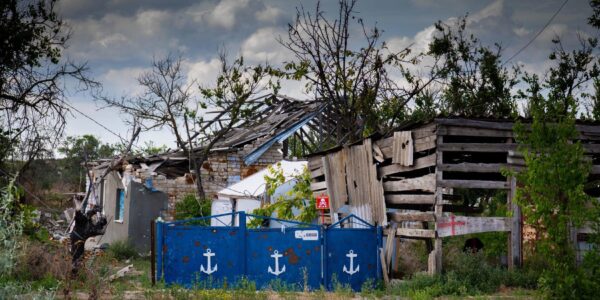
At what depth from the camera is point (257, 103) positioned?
1149 inches

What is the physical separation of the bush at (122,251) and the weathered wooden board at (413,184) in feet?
35.7

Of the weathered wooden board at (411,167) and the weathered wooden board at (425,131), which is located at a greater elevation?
the weathered wooden board at (425,131)

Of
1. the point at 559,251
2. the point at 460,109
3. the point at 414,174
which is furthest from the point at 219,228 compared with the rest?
the point at 460,109

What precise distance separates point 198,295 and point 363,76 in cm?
1509

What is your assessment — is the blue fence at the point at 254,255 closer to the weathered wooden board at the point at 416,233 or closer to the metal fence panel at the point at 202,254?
the metal fence panel at the point at 202,254

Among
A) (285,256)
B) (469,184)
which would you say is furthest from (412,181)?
(285,256)

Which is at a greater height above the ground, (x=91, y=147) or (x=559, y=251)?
(x=91, y=147)

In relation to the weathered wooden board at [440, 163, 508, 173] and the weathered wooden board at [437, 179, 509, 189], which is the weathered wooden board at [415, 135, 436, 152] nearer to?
the weathered wooden board at [440, 163, 508, 173]

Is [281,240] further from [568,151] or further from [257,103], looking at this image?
[257,103]

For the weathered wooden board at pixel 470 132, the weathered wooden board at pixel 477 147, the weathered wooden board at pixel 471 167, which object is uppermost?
the weathered wooden board at pixel 470 132

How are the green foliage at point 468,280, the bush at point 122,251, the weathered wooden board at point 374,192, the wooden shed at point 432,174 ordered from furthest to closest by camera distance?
the bush at point 122,251
the weathered wooden board at point 374,192
the wooden shed at point 432,174
the green foliage at point 468,280

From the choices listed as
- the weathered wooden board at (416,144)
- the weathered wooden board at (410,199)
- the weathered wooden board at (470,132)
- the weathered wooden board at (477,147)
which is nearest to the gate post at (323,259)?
the weathered wooden board at (410,199)

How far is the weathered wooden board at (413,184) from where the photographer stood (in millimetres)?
14664

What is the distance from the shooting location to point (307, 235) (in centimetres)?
1488
